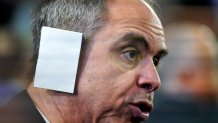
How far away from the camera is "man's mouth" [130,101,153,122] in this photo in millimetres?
996

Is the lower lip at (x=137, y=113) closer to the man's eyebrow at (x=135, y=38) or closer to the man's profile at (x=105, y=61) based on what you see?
the man's profile at (x=105, y=61)

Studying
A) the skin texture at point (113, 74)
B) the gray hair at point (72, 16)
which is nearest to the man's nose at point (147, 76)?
the skin texture at point (113, 74)

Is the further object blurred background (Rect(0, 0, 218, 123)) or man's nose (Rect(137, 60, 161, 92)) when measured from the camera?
blurred background (Rect(0, 0, 218, 123))

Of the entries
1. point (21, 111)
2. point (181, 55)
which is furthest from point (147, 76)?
point (181, 55)

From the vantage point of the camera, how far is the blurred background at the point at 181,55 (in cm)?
111

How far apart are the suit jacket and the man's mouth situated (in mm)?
171

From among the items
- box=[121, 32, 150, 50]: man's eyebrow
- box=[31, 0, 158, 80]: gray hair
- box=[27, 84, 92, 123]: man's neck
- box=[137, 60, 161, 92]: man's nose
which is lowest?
box=[27, 84, 92, 123]: man's neck

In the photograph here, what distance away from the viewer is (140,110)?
1.00 metres

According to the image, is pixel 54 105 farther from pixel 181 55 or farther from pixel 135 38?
pixel 181 55

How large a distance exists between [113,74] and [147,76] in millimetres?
64

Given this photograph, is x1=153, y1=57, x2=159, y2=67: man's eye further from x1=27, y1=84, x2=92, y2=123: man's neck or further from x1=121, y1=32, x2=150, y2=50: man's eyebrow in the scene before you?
x1=27, y1=84, x2=92, y2=123: man's neck

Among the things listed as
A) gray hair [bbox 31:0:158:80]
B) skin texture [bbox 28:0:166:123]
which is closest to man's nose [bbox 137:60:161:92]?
skin texture [bbox 28:0:166:123]

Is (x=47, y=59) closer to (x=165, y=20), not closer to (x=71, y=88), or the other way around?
(x=71, y=88)

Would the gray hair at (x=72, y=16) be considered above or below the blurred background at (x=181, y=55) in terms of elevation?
above
